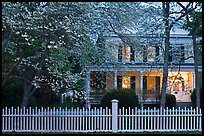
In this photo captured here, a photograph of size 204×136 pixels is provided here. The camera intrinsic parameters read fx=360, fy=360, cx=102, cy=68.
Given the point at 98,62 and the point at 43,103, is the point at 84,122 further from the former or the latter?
A: the point at 43,103

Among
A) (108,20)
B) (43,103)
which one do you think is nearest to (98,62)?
(108,20)

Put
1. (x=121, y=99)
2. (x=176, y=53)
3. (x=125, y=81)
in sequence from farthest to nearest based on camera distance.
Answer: (x=125, y=81) → (x=176, y=53) → (x=121, y=99)

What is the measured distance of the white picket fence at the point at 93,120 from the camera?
991 centimetres

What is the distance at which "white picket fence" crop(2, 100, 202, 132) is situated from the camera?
32.5 ft

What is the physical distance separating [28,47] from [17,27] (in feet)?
2.46

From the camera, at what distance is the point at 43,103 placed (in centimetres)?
1600

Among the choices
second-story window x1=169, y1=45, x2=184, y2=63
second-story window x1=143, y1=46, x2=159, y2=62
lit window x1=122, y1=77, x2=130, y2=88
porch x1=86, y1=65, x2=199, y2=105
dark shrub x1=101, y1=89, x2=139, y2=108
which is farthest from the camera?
porch x1=86, y1=65, x2=199, y2=105

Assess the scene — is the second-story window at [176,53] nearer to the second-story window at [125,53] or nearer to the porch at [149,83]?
the porch at [149,83]

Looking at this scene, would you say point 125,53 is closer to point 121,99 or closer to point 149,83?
point 121,99

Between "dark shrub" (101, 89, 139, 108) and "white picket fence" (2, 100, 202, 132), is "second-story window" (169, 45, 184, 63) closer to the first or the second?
"dark shrub" (101, 89, 139, 108)

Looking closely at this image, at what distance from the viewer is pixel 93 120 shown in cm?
1005

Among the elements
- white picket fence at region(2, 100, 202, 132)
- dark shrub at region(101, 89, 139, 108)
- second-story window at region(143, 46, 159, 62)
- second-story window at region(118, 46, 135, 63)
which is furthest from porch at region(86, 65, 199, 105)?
white picket fence at region(2, 100, 202, 132)

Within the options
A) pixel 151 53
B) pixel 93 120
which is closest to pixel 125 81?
pixel 151 53

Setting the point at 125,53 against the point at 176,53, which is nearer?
the point at 125,53
